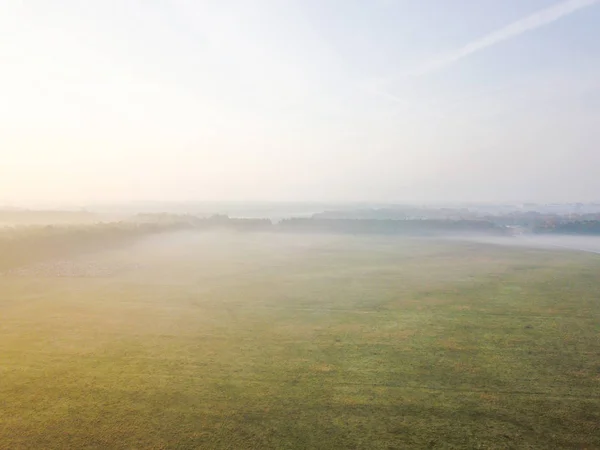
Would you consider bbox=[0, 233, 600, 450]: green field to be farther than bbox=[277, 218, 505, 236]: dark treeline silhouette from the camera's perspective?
No

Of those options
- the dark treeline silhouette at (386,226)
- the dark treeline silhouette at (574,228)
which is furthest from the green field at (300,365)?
the dark treeline silhouette at (574,228)

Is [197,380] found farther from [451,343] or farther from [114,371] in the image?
[451,343]

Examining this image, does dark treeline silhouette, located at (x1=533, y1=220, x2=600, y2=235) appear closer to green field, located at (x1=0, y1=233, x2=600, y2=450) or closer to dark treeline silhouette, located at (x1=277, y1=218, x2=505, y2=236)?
dark treeline silhouette, located at (x1=277, y1=218, x2=505, y2=236)

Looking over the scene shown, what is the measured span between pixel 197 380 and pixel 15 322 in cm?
996

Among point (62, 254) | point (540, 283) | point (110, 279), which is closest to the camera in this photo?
point (540, 283)

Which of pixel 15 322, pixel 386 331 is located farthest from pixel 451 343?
pixel 15 322

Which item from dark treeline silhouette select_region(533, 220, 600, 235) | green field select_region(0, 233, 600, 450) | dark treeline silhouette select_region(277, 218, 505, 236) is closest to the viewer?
green field select_region(0, 233, 600, 450)

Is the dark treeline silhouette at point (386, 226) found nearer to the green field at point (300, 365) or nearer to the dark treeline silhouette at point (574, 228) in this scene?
the dark treeline silhouette at point (574, 228)

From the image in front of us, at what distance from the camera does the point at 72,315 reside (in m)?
17.3

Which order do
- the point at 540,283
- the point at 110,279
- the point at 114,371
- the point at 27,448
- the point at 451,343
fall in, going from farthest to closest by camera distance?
the point at 110,279 < the point at 540,283 < the point at 451,343 < the point at 114,371 < the point at 27,448

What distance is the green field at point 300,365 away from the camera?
8344mm

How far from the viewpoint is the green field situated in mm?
8344

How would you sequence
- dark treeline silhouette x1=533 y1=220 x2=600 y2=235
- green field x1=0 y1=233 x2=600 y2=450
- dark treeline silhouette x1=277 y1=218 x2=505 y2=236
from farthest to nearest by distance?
dark treeline silhouette x1=277 y1=218 x2=505 y2=236, dark treeline silhouette x1=533 y1=220 x2=600 y2=235, green field x1=0 y1=233 x2=600 y2=450

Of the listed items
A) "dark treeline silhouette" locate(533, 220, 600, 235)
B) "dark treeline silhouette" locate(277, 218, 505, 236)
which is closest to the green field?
"dark treeline silhouette" locate(277, 218, 505, 236)
